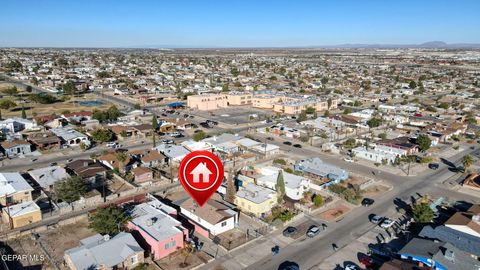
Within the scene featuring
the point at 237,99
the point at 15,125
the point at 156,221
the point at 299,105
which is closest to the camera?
the point at 156,221

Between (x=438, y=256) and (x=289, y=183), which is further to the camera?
(x=289, y=183)

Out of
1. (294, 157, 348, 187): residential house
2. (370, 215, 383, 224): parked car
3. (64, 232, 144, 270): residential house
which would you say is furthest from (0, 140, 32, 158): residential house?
(370, 215, 383, 224): parked car

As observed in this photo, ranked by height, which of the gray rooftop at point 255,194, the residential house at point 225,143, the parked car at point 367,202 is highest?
the gray rooftop at point 255,194

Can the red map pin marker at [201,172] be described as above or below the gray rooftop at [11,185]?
above

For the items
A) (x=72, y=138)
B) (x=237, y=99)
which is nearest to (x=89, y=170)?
(x=72, y=138)

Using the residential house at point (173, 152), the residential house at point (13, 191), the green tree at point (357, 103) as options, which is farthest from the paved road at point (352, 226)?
the green tree at point (357, 103)

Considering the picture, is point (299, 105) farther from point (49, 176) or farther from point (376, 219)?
point (49, 176)

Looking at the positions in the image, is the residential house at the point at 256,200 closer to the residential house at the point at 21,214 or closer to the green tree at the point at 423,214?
the green tree at the point at 423,214

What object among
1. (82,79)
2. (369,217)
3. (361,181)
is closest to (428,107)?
(361,181)
